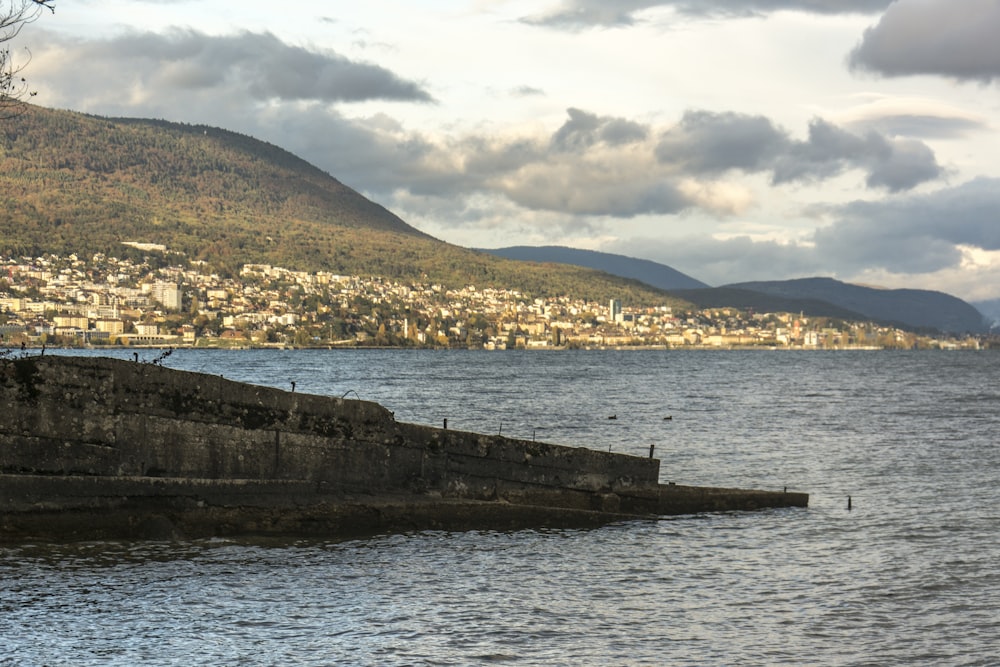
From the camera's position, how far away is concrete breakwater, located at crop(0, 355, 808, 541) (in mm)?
14680

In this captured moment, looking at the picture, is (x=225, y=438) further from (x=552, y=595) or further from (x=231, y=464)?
(x=552, y=595)

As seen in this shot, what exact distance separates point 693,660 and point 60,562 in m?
7.81

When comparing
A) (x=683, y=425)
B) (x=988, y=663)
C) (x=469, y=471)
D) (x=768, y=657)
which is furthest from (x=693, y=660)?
(x=683, y=425)

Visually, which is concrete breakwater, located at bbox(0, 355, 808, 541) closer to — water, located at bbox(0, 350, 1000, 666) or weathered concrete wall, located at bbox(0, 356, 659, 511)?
weathered concrete wall, located at bbox(0, 356, 659, 511)

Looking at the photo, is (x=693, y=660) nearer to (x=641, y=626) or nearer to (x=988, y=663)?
(x=641, y=626)

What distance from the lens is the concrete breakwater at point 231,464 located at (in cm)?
1468

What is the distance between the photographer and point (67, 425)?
1475 centimetres

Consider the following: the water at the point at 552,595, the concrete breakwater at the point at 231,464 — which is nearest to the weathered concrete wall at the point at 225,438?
the concrete breakwater at the point at 231,464

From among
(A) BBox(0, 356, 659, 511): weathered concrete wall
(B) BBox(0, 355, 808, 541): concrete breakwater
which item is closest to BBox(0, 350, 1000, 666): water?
(B) BBox(0, 355, 808, 541): concrete breakwater

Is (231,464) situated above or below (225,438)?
below

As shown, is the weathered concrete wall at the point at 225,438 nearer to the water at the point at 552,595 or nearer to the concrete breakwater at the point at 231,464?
the concrete breakwater at the point at 231,464

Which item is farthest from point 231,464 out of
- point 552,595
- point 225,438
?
point 552,595

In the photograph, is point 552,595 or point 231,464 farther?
point 231,464

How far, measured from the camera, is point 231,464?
15.5m
